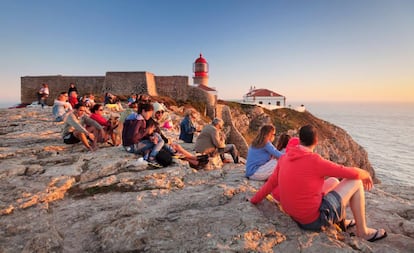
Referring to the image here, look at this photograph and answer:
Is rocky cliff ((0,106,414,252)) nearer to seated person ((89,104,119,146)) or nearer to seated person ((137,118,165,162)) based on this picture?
seated person ((137,118,165,162))

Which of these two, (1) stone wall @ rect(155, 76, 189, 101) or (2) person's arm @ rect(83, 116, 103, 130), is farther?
(1) stone wall @ rect(155, 76, 189, 101)

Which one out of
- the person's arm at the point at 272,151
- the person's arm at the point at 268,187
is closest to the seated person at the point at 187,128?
the person's arm at the point at 272,151

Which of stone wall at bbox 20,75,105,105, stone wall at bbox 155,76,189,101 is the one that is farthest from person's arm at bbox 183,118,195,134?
stone wall at bbox 20,75,105,105

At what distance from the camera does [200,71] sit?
50375mm

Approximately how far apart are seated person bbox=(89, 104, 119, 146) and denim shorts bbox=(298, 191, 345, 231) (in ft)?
21.1

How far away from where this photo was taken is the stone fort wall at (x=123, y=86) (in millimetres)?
34688

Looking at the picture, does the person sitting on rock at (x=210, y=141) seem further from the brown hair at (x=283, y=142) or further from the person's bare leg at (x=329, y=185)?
the person's bare leg at (x=329, y=185)

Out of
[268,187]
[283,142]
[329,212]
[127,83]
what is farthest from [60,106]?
[127,83]

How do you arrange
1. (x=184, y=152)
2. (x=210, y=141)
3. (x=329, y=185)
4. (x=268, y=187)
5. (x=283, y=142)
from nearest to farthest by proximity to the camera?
(x=329, y=185) < (x=268, y=187) < (x=283, y=142) < (x=184, y=152) < (x=210, y=141)

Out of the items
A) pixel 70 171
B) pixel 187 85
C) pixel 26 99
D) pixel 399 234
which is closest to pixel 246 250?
pixel 399 234

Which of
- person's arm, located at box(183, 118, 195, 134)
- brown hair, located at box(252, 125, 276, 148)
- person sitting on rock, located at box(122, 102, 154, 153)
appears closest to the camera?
brown hair, located at box(252, 125, 276, 148)

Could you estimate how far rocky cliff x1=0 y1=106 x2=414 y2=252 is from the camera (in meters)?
2.77

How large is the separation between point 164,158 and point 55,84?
35948mm

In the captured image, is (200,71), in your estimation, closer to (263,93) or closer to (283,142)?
(263,93)
